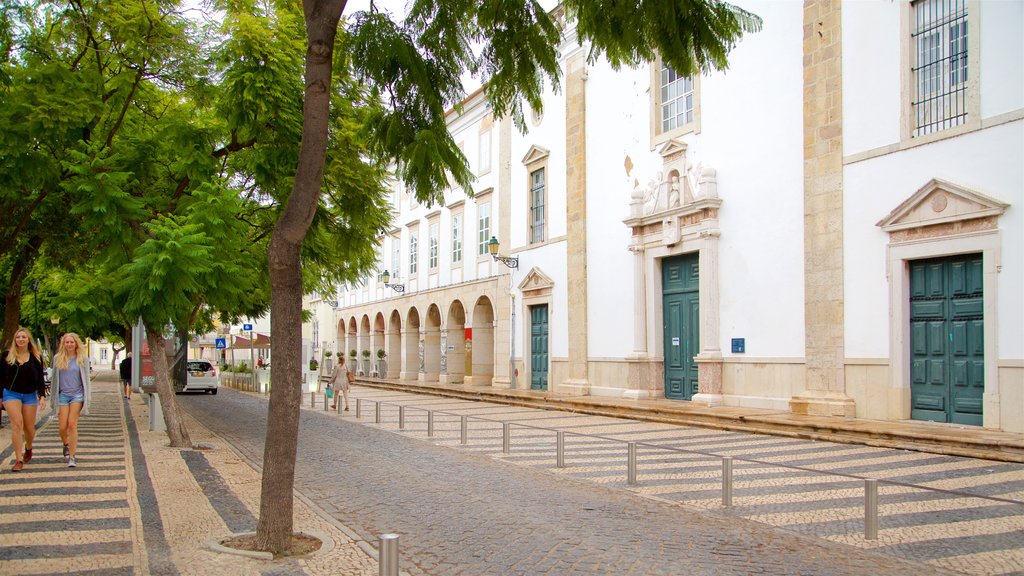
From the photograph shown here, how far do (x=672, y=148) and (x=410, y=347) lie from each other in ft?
71.3

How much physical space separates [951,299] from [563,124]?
14.6 metres

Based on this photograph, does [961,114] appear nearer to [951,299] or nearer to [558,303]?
[951,299]

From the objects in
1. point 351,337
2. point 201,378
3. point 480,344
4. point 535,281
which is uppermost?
point 535,281

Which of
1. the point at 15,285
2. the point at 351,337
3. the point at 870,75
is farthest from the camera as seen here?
the point at 351,337

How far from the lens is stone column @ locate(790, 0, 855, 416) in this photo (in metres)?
16.5

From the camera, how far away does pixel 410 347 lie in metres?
39.9

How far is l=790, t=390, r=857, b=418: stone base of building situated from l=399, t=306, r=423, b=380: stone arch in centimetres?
2500

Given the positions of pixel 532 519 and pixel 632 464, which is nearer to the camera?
pixel 532 519

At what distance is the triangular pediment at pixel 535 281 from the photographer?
2714 cm

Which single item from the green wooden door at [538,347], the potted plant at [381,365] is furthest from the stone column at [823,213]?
the potted plant at [381,365]

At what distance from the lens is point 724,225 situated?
19766mm

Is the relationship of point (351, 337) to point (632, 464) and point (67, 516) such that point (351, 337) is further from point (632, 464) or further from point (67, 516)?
point (67, 516)

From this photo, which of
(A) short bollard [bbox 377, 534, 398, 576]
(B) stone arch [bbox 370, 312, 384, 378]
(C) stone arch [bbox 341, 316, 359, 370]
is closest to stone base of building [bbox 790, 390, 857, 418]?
(A) short bollard [bbox 377, 534, 398, 576]

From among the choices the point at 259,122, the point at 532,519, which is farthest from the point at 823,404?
the point at 259,122
